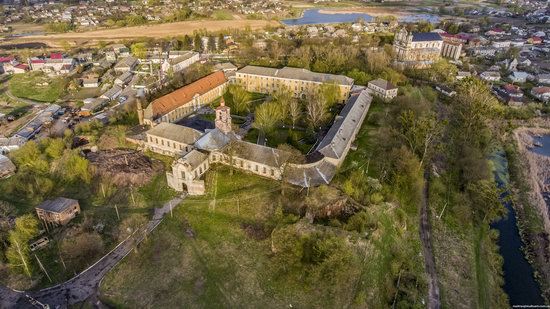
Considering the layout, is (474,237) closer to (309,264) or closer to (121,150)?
(309,264)

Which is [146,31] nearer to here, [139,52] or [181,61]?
[139,52]

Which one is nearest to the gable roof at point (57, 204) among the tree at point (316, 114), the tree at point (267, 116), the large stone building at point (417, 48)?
the tree at point (267, 116)

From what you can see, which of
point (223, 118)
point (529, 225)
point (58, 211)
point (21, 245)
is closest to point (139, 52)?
point (223, 118)

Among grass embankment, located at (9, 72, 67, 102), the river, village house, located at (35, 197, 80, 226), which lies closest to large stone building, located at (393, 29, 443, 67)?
the river

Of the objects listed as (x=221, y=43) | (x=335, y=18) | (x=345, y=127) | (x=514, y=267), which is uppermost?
(x=335, y=18)

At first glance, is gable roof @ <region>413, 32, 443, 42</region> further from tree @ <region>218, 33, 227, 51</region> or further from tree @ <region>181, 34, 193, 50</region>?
tree @ <region>181, 34, 193, 50</region>

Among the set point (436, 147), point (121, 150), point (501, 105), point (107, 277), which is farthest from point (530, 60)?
point (107, 277)

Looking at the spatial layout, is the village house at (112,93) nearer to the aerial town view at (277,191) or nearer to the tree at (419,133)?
the aerial town view at (277,191)
